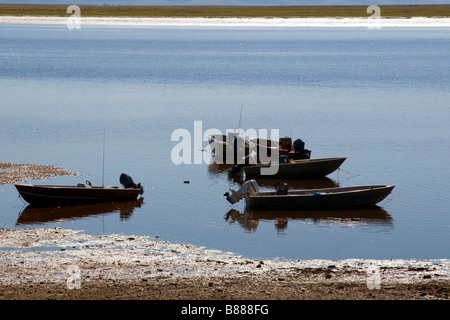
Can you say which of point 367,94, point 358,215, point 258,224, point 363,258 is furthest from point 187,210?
point 367,94

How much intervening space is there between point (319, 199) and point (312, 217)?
36.7 inches

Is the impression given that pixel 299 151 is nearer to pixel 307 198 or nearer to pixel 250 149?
pixel 250 149

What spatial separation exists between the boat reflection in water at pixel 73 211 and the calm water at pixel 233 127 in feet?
0.24

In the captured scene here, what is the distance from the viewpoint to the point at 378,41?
452ft

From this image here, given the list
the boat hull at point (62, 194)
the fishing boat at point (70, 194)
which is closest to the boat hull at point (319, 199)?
the fishing boat at point (70, 194)

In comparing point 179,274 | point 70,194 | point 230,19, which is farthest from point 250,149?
point 230,19

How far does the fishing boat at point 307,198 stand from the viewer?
26.3 meters

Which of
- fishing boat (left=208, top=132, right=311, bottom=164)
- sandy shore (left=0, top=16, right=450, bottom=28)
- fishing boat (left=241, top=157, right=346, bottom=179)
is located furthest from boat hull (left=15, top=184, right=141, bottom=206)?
sandy shore (left=0, top=16, right=450, bottom=28)

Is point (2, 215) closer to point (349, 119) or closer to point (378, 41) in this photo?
point (349, 119)

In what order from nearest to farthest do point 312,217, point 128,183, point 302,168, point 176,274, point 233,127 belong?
point 176,274, point 312,217, point 128,183, point 302,168, point 233,127

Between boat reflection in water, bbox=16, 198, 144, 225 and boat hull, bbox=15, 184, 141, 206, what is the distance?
216 millimetres

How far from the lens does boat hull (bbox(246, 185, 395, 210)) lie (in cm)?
2627

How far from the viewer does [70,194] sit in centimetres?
2677
